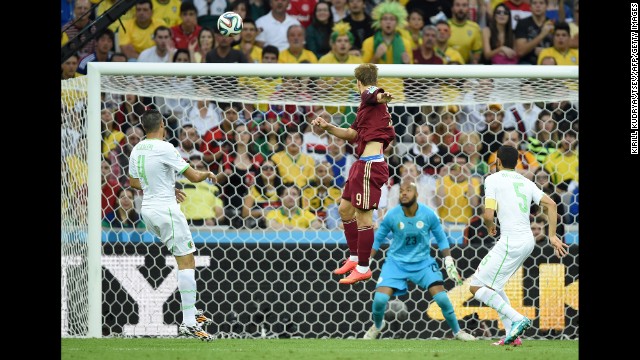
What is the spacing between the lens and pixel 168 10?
1335 cm

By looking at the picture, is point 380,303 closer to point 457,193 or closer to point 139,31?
point 457,193

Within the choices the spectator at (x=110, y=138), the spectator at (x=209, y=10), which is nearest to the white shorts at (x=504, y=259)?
the spectator at (x=110, y=138)

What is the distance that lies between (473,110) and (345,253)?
8.62 ft

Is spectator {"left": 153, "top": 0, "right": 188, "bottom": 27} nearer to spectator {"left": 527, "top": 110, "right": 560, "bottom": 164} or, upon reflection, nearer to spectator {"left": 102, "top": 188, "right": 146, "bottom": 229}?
spectator {"left": 102, "top": 188, "right": 146, "bottom": 229}

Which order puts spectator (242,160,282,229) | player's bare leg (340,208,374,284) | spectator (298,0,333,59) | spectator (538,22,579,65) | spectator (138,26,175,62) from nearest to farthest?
player's bare leg (340,208,374,284), spectator (242,160,282,229), spectator (138,26,175,62), spectator (538,22,579,65), spectator (298,0,333,59)

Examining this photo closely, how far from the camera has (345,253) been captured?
10.3 metres

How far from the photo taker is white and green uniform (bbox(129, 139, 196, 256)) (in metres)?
8.17

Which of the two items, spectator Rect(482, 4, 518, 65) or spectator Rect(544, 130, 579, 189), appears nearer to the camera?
spectator Rect(544, 130, 579, 189)

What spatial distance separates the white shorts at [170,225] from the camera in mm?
8203

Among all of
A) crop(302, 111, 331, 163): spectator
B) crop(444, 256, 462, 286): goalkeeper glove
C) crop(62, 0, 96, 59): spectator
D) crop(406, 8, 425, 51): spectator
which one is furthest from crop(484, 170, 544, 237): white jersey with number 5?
crop(62, 0, 96, 59): spectator

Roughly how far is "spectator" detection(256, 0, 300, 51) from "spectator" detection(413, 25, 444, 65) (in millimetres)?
1572

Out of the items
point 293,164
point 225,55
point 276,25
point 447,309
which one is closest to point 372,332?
point 447,309

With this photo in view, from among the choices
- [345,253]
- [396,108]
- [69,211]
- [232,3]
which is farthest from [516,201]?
[232,3]

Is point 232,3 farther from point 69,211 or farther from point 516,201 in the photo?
point 516,201
